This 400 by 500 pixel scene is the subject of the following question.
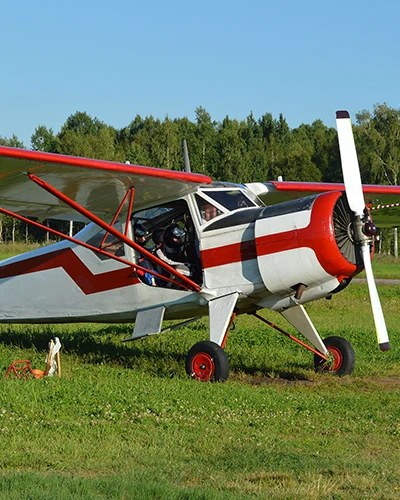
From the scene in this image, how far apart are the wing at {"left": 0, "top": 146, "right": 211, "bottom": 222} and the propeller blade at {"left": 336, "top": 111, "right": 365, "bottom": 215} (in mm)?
1879

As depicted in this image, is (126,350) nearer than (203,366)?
No

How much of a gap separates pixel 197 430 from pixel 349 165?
4.41m

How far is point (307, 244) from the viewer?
9359mm

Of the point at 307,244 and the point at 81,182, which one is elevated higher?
the point at 81,182

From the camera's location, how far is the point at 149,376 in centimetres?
994

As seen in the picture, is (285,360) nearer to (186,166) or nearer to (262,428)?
(186,166)

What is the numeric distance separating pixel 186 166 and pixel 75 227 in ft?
188

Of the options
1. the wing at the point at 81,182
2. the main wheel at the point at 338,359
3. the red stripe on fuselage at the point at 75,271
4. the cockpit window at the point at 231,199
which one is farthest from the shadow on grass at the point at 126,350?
the cockpit window at the point at 231,199

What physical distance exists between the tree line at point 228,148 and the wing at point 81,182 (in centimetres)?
4429

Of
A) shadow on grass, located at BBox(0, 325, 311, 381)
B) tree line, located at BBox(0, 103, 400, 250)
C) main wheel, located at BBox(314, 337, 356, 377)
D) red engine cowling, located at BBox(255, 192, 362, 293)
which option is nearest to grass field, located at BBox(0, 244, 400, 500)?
shadow on grass, located at BBox(0, 325, 311, 381)

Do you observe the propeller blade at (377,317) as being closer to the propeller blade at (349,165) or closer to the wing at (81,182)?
the propeller blade at (349,165)

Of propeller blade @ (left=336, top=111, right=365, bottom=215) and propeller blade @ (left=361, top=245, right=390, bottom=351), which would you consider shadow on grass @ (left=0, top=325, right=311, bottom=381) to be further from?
propeller blade @ (left=336, top=111, right=365, bottom=215)

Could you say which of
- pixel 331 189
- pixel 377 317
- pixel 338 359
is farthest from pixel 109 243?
pixel 377 317

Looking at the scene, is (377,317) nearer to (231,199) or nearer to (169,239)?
(231,199)
